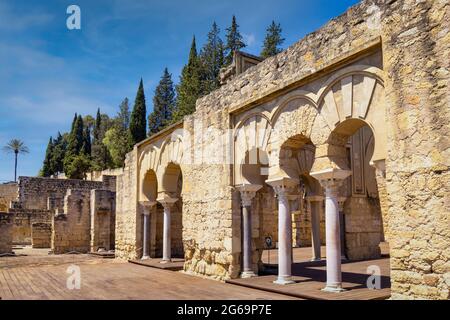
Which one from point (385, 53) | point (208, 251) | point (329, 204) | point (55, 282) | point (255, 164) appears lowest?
point (55, 282)

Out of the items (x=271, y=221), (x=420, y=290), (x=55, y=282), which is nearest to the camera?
(x=420, y=290)

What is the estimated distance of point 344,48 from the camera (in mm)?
6277

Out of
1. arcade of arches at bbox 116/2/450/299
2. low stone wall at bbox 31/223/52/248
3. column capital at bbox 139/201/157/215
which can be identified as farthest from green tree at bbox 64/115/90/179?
column capital at bbox 139/201/157/215

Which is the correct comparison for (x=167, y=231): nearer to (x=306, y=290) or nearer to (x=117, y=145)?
(x=306, y=290)

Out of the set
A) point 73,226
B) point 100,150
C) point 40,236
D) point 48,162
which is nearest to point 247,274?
point 73,226

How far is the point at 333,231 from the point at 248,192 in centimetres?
259

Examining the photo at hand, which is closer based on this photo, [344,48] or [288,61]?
[344,48]

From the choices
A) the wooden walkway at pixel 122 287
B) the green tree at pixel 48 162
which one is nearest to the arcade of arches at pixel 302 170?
the wooden walkway at pixel 122 287

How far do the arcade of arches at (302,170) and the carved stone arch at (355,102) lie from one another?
17mm

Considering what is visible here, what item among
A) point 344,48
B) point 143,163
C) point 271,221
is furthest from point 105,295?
point 271,221

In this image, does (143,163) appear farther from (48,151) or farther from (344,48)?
(48,151)

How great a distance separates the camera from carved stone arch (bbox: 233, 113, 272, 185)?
835 cm

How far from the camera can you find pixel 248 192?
863 cm

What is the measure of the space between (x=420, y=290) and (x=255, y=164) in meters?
4.51
